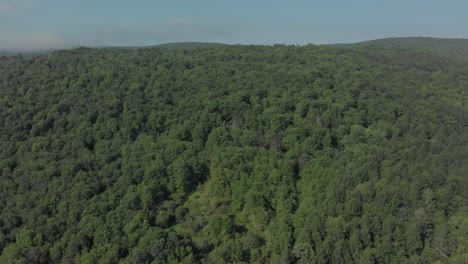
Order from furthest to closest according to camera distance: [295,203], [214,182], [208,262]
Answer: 1. [214,182]
2. [295,203]
3. [208,262]

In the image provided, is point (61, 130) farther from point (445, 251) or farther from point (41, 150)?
point (445, 251)

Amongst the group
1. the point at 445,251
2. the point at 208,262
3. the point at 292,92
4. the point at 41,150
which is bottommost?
the point at 208,262

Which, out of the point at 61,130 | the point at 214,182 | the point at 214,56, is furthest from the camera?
the point at 214,56

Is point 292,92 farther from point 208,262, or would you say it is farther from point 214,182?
point 208,262

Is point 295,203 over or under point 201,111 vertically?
under

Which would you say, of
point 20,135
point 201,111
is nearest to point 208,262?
Answer: point 201,111

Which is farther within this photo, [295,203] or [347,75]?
[347,75]
